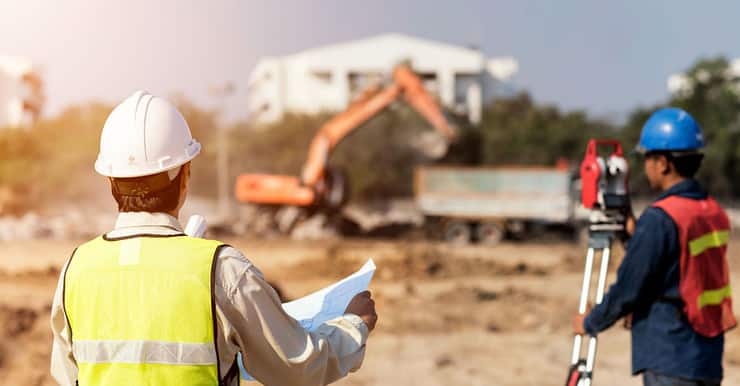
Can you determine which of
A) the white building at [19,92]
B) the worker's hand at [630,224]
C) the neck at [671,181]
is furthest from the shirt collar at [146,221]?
the white building at [19,92]

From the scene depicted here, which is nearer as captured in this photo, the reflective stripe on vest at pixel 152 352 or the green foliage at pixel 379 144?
the reflective stripe on vest at pixel 152 352

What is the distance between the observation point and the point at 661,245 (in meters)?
2.70

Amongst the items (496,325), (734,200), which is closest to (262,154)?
(734,200)

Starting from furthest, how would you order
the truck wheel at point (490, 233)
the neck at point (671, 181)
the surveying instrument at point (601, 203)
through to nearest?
1. the truck wheel at point (490, 233)
2. the surveying instrument at point (601, 203)
3. the neck at point (671, 181)

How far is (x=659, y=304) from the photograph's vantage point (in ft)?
9.02

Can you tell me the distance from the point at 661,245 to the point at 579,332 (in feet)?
1.69

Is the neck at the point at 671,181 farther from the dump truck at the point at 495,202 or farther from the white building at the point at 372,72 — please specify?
the white building at the point at 372,72

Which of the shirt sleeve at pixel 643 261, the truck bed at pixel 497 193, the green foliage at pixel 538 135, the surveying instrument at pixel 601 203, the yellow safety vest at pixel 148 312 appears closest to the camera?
the yellow safety vest at pixel 148 312

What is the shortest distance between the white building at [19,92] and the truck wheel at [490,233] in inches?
948

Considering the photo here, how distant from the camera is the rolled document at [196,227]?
191cm

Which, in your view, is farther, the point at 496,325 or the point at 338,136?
the point at 338,136

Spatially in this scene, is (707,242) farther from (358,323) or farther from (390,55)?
(390,55)

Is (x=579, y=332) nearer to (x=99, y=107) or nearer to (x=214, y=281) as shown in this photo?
(x=214, y=281)

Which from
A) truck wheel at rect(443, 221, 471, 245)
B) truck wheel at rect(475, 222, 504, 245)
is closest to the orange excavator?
truck wheel at rect(443, 221, 471, 245)
